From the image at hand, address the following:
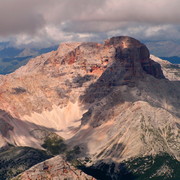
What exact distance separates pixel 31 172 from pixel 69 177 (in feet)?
67.6

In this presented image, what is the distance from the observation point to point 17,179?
198 meters

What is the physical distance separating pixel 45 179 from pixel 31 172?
980cm

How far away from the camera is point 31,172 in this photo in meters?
199

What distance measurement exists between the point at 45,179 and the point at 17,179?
15.8 m

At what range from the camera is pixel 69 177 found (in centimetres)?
19850

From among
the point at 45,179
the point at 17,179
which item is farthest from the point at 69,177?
the point at 17,179

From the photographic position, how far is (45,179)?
7638 inches

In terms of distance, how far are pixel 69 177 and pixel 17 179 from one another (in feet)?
91.0

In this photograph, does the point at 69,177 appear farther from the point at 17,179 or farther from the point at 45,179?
the point at 17,179

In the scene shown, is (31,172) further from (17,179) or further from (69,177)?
(69,177)

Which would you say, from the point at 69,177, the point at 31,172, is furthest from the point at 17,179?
the point at 69,177

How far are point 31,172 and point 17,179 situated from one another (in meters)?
8.15
